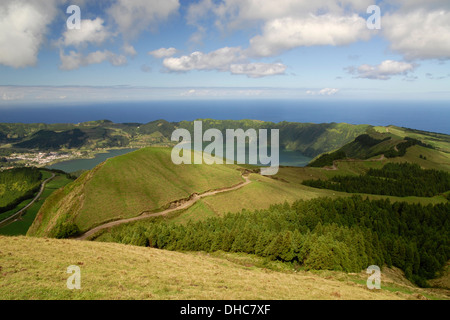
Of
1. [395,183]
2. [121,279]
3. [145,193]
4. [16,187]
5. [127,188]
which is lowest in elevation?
[16,187]

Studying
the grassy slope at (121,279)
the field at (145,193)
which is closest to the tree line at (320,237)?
the field at (145,193)

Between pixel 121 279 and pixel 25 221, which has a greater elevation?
pixel 121 279

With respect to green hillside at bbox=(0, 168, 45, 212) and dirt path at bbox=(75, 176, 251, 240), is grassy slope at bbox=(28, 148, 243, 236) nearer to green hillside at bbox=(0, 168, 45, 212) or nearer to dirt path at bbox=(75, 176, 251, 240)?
dirt path at bbox=(75, 176, 251, 240)

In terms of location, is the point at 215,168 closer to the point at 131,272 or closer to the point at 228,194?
the point at 228,194

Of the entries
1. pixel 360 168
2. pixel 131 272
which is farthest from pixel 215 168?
pixel 360 168

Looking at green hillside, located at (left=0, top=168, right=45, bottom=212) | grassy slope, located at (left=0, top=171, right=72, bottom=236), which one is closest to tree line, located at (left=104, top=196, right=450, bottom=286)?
grassy slope, located at (left=0, top=171, right=72, bottom=236)

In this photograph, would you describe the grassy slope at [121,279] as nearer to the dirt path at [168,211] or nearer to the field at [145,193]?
the dirt path at [168,211]

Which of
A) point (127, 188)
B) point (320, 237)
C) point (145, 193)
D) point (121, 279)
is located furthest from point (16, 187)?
→ point (320, 237)

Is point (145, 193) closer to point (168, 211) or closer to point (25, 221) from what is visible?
point (168, 211)
